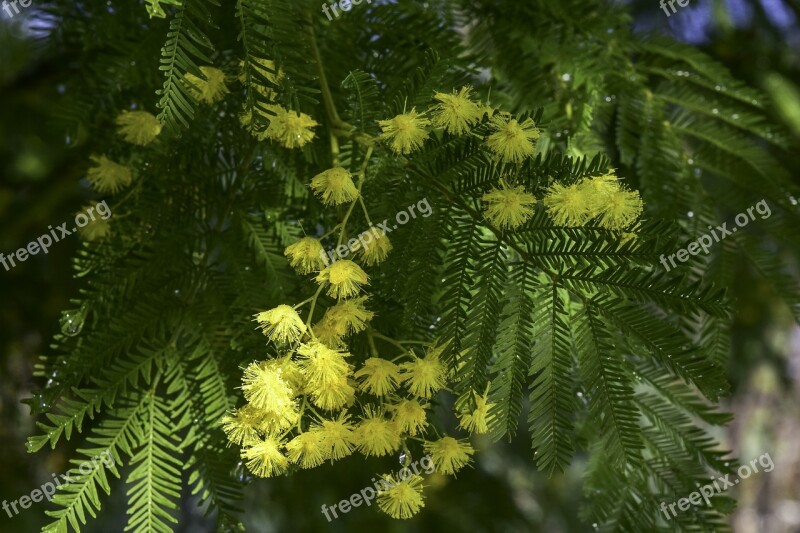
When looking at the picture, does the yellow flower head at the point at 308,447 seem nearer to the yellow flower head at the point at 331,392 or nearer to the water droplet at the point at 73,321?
the yellow flower head at the point at 331,392

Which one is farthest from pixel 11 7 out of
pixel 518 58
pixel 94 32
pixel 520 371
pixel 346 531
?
pixel 346 531

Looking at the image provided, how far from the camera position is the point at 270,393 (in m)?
0.56

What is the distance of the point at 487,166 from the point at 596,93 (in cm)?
33

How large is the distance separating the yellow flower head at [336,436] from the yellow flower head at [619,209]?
0.81 feet

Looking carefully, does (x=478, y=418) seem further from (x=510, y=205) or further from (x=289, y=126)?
(x=289, y=126)

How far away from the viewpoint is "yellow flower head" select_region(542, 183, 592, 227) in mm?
597

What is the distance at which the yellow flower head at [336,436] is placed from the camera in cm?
59

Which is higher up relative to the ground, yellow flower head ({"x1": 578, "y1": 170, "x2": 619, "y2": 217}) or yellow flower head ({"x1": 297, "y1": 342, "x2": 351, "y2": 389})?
yellow flower head ({"x1": 578, "y1": 170, "x2": 619, "y2": 217})

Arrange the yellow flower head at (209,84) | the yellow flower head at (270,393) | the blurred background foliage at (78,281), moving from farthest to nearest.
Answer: the blurred background foliage at (78,281) → the yellow flower head at (209,84) → the yellow flower head at (270,393)

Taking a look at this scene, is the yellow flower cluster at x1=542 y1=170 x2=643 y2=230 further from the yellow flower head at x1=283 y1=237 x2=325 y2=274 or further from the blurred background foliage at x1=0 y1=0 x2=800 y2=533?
the blurred background foliage at x1=0 y1=0 x2=800 y2=533

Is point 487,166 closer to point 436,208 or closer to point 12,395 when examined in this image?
point 436,208

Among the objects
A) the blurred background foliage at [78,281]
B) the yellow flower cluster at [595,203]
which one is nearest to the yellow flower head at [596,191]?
the yellow flower cluster at [595,203]

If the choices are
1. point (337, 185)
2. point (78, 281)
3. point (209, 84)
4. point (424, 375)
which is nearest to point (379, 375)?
point (424, 375)

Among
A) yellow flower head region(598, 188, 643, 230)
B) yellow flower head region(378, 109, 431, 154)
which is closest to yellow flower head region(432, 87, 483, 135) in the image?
yellow flower head region(378, 109, 431, 154)
